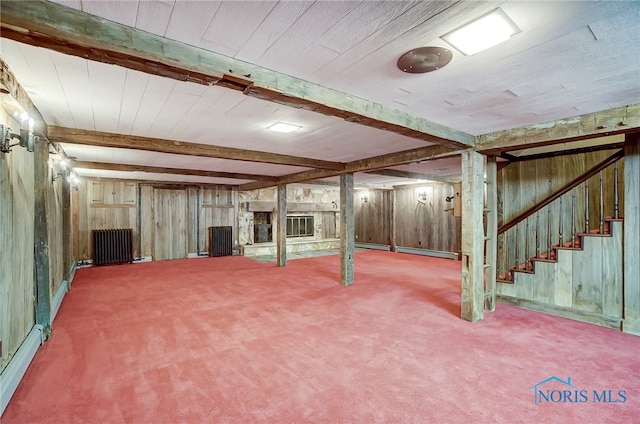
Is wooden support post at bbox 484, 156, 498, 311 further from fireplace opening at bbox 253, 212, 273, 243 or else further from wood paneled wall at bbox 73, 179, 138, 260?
wood paneled wall at bbox 73, 179, 138, 260

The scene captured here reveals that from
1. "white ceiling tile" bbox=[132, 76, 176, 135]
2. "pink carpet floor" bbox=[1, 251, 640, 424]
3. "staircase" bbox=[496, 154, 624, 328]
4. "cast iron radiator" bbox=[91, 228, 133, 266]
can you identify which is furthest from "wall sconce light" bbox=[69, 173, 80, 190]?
"staircase" bbox=[496, 154, 624, 328]

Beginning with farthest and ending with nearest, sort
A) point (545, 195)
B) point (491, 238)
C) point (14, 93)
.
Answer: point (545, 195) < point (491, 238) < point (14, 93)

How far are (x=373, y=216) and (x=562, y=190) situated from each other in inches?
286

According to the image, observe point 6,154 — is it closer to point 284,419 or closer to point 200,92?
point 200,92

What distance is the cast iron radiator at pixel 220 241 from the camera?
873 centimetres

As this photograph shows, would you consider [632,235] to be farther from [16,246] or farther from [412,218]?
[412,218]

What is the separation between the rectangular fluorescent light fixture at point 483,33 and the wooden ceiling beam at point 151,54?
0.81m

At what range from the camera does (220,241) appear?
29.0 feet

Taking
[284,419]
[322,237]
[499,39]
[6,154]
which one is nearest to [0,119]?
[6,154]

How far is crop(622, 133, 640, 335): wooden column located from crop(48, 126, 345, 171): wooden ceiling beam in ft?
12.7

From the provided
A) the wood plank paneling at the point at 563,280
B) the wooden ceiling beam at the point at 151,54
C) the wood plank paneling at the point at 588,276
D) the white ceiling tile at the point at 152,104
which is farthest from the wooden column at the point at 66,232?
the wood plank paneling at the point at 588,276

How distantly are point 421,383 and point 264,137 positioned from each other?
2.85 m

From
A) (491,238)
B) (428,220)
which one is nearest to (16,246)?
(491,238)

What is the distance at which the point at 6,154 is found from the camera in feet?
7.27
